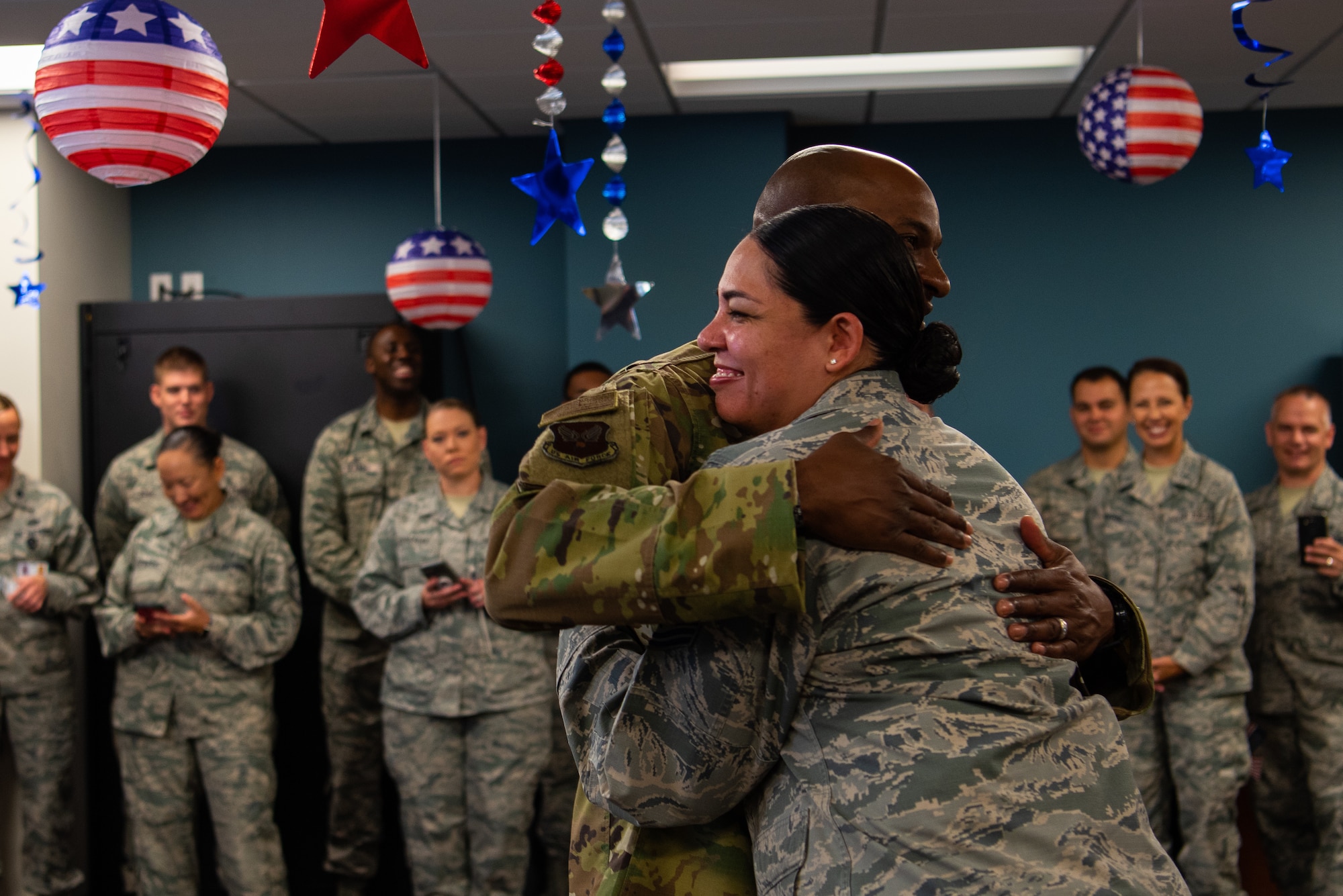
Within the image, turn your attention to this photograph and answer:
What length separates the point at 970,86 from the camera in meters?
4.65

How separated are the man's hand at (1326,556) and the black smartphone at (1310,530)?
1 cm

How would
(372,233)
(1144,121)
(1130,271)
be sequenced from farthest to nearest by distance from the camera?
1. (372,233)
2. (1130,271)
3. (1144,121)

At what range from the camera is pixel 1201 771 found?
3.67m

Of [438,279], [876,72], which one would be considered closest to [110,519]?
[438,279]

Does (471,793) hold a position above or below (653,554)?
below

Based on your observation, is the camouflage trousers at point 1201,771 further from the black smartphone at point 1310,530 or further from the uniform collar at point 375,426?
the uniform collar at point 375,426

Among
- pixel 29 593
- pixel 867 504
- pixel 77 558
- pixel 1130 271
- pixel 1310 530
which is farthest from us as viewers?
pixel 1130 271

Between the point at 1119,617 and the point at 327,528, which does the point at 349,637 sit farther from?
the point at 1119,617

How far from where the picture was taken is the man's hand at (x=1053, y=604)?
121 cm

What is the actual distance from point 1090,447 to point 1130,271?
4.26 ft

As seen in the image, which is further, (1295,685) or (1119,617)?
(1295,685)

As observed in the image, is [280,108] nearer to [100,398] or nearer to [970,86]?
[100,398]

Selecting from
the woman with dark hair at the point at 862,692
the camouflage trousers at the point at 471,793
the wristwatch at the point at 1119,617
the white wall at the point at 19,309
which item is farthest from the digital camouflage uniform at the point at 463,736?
the wristwatch at the point at 1119,617

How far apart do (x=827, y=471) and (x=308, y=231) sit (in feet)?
15.9
